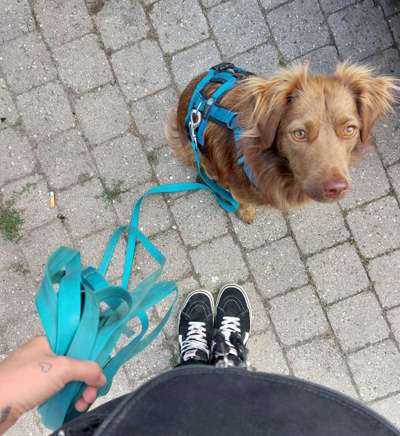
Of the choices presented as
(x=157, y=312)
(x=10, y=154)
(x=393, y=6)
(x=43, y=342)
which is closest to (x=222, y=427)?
(x=43, y=342)

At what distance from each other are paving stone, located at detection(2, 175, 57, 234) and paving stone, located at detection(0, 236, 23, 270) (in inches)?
6.1

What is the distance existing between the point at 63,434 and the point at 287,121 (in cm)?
183

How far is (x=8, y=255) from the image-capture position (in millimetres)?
3830

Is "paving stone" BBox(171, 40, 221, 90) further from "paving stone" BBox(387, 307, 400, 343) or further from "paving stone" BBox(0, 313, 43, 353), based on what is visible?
"paving stone" BBox(387, 307, 400, 343)

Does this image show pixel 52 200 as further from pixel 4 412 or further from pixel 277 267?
pixel 4 412

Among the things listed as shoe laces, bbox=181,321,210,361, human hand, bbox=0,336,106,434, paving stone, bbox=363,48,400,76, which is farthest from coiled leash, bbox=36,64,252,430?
paving stone, bbox=363,48,400,76

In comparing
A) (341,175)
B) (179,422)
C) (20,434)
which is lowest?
(20,434)

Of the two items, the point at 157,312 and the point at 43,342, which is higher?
the point at 43,342

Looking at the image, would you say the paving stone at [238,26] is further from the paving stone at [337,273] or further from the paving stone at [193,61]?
the paving stone at [337,273]

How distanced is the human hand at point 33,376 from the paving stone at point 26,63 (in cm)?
272

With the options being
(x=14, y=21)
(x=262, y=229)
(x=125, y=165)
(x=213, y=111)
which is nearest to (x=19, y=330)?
(x=125, y=165)

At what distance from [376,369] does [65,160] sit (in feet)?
9.79

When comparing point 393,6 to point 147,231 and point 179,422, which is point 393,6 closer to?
point 147,231

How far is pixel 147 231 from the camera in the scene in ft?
12.5
